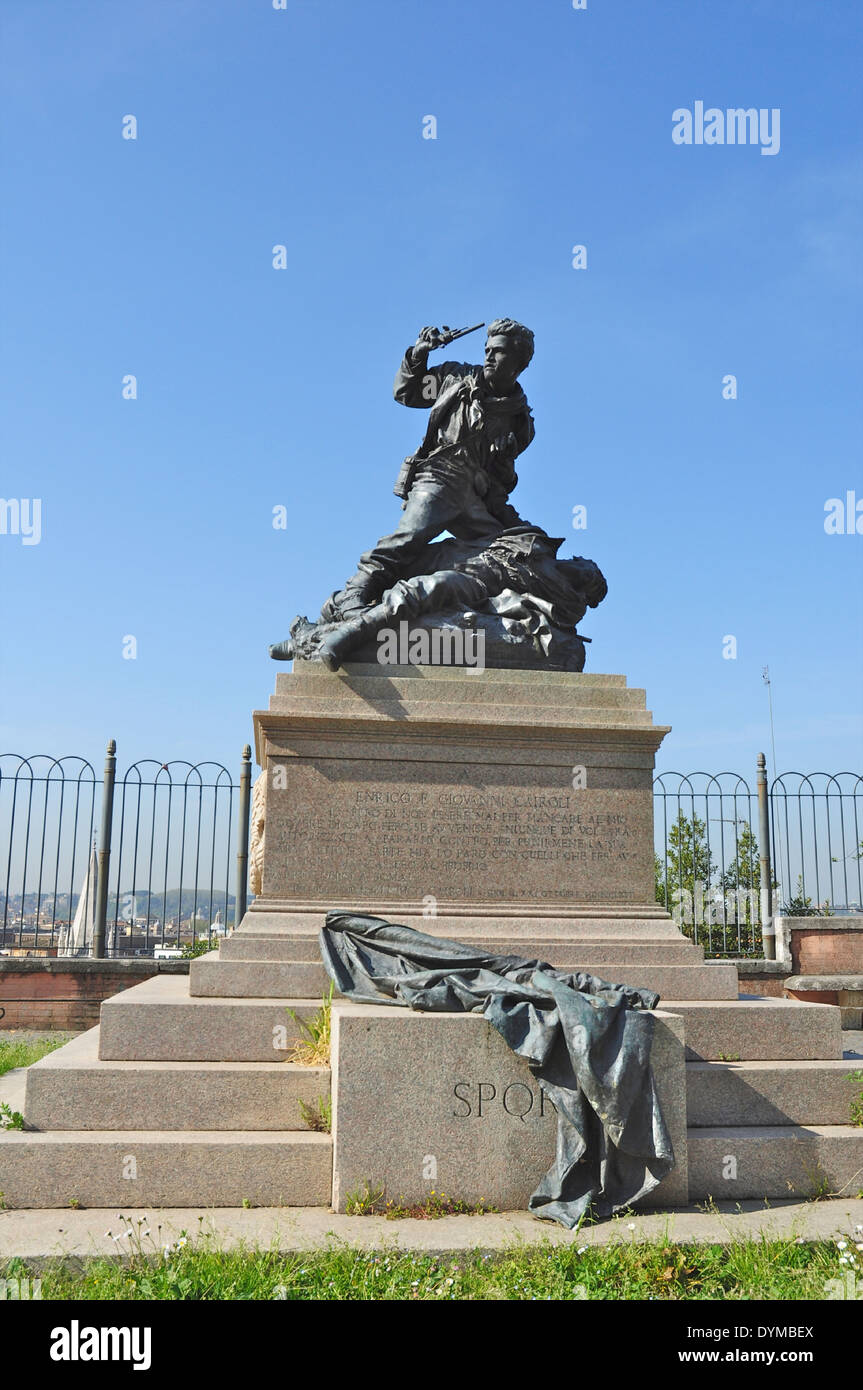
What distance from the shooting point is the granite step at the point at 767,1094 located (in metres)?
5.48

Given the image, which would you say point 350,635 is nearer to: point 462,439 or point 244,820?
point 462,439

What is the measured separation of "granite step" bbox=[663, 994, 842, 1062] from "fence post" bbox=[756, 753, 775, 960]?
19.7 feet

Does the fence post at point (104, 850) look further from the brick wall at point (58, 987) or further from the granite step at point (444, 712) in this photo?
the granite step at point (444, 712)

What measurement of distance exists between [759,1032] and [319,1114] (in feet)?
7.59

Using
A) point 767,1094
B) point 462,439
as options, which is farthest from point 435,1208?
point 462,439

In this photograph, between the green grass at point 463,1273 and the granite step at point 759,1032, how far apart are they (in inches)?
58.5

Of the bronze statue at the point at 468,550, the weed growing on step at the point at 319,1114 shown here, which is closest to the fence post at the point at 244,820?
the bronze statue at the point at 468,550

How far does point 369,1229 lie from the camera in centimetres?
451

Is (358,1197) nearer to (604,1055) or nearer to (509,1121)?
(509,1121)

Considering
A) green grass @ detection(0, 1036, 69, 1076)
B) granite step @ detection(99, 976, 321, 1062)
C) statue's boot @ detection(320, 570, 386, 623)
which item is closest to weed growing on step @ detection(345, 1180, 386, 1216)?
granite step @ detection(99, 976, 321, 1062)

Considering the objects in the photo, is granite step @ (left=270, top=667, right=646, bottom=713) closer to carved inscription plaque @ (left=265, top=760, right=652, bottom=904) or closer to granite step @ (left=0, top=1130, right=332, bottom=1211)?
carved inscription plaque @ (left=265, top=760, right=652, bottom=904)

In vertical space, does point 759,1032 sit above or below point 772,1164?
above
